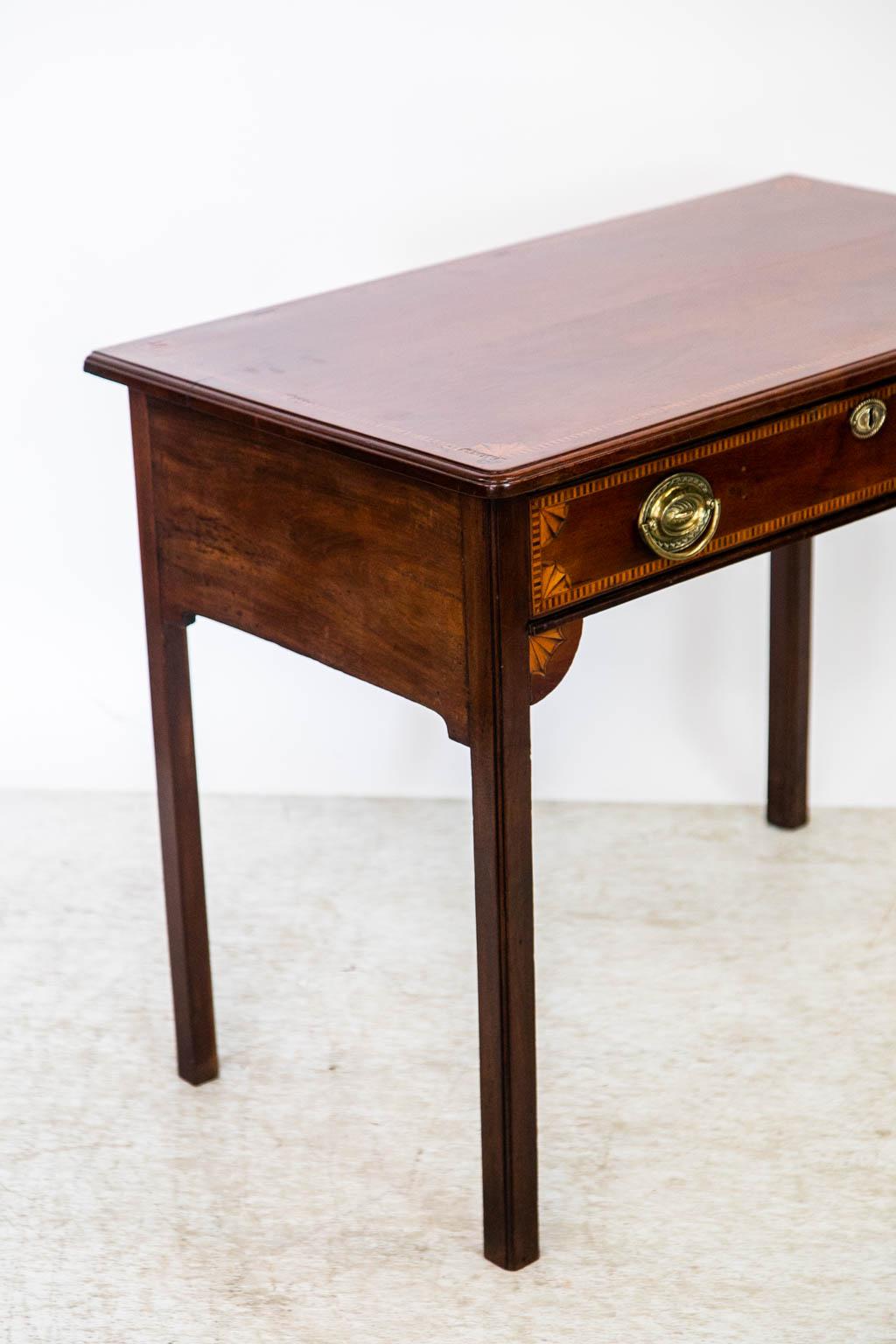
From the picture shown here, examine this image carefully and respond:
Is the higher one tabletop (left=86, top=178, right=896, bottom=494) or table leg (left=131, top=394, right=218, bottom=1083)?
tabletop (left=86, top=178, right=896, bottom=494)

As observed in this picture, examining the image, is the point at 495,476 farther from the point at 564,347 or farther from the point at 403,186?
the point at 403,186

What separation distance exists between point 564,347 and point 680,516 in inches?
10.6

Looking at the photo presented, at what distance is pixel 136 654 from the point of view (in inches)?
130

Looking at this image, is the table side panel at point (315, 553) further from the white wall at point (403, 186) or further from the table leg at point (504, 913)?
the white wall at point (403, 186)

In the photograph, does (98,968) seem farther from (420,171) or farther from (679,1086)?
(420,171)

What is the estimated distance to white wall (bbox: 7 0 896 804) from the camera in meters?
3.00

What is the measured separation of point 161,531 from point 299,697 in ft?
3.65

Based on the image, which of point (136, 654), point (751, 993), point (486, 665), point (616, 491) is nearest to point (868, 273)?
point (616, 491)

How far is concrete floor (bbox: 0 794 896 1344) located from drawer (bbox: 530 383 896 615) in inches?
28.7

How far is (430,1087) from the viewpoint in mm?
2451

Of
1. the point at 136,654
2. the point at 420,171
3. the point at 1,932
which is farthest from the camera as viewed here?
the point at 136,654

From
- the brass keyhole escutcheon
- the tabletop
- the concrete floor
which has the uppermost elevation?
the tabletop

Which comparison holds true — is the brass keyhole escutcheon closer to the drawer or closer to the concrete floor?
the drawer

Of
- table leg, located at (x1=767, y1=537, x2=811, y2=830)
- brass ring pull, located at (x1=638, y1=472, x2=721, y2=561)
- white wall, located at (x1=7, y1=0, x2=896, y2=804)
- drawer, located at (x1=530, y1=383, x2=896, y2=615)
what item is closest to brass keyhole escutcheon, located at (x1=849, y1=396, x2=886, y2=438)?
drawer, located at (x1=530, y1=383, x2=896, y2=615)
